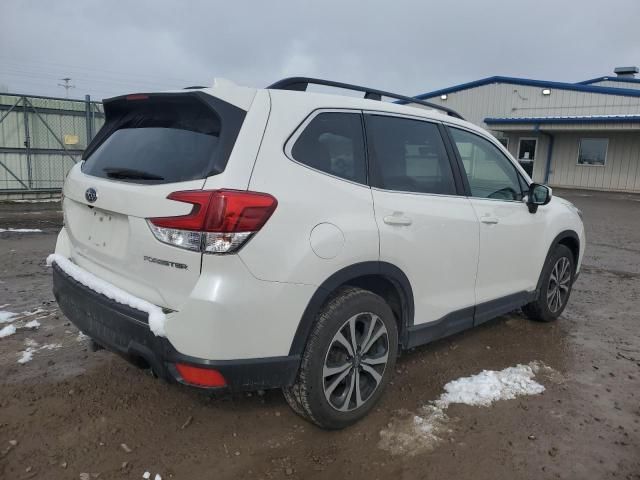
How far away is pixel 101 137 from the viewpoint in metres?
3.37

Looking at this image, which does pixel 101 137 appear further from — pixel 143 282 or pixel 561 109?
pixel 561 109

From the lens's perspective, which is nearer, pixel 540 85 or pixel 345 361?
pixel 345 361

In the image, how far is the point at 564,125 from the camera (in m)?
22.6

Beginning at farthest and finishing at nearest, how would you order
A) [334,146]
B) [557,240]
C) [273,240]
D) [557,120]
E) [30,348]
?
[557,120] → [557,240] → [30,348] → [334,146] → [273,240]

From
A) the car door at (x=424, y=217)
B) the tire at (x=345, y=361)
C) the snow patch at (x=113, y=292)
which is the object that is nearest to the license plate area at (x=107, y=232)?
the snow patch at (x=113, y=292)

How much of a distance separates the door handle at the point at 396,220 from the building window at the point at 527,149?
24670 millimetres

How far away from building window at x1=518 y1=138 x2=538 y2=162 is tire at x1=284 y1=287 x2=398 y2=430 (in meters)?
24.9

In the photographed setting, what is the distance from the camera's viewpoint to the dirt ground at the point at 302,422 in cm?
266

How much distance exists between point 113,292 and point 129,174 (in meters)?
0.63

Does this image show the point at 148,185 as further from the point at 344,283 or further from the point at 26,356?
the point at 26,356

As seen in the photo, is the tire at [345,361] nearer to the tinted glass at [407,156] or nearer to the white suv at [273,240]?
the white suv at [273,240]

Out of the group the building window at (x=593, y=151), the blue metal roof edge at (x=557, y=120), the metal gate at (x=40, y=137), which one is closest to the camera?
the metal gate at (x=40, y=137)

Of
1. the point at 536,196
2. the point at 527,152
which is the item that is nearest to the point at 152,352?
the point at 536,196

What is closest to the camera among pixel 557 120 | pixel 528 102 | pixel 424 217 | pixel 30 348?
pixel 424 217
